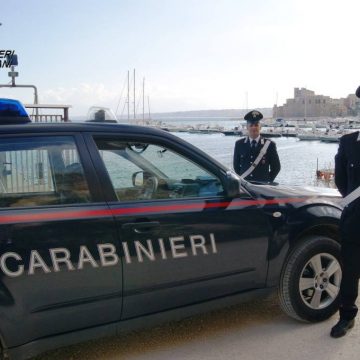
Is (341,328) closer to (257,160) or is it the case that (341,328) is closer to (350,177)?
(350,177)

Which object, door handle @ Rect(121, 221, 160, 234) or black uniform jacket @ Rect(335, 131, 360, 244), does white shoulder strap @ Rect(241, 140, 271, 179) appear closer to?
black uniform jacket @ Rect(335, 131, 360, 244)

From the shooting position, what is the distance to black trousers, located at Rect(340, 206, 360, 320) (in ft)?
10.7

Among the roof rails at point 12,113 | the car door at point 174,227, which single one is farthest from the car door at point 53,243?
the roof rails at point 12,113

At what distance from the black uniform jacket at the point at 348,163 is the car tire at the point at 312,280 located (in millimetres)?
471

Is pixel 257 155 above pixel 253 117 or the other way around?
the other way around

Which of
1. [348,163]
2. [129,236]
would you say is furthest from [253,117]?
[129,236]

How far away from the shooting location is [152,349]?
10.5ft

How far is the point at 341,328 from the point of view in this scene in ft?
11.0

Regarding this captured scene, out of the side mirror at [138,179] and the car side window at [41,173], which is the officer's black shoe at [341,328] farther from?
the car side window at [41,173]

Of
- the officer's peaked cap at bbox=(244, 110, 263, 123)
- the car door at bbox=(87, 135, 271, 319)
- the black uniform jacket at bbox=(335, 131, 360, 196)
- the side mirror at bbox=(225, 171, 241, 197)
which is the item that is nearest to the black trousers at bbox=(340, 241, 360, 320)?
the black uniform jacket at bbox=(335, 131, 360, 196)

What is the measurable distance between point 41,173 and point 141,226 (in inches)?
27.3

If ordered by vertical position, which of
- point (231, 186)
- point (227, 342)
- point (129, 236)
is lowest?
point (227, 342)

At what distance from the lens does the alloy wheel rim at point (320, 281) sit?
11.5 ft

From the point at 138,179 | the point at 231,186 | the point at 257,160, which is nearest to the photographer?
the point at 138,179
